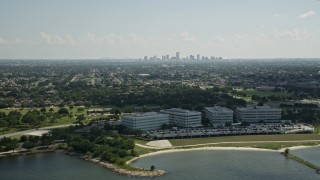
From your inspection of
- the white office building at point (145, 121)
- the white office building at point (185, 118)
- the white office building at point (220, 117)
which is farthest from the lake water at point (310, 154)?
the white office building at point (145, 121)

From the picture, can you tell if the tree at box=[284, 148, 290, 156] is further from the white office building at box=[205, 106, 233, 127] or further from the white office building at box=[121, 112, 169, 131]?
the white office building at box=[121, 112, 169, 131]

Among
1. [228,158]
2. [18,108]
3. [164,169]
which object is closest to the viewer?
[164,169]

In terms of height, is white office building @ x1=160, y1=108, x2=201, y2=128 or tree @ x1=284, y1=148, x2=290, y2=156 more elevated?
white office building @ x1=160, y1=108, x2=201, y2=128

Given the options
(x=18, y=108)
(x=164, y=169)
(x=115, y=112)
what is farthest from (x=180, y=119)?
(x=18, y=108)

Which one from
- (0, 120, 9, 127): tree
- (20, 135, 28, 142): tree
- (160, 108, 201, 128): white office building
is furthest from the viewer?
(160, 108, 201, 128): white office building

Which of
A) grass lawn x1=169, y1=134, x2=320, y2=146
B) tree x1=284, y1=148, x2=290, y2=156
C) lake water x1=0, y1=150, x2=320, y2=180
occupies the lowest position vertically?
lake water x1=0, y1=150, x2=320, y2=180

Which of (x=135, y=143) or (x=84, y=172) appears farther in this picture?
(x=135, y=143)

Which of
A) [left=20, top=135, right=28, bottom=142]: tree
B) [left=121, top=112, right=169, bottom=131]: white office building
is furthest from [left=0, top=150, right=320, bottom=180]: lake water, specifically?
[left=121, top=112, right=169, bottom=131]: white office building

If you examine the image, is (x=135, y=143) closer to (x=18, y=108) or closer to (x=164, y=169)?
(x=164, y=169)
